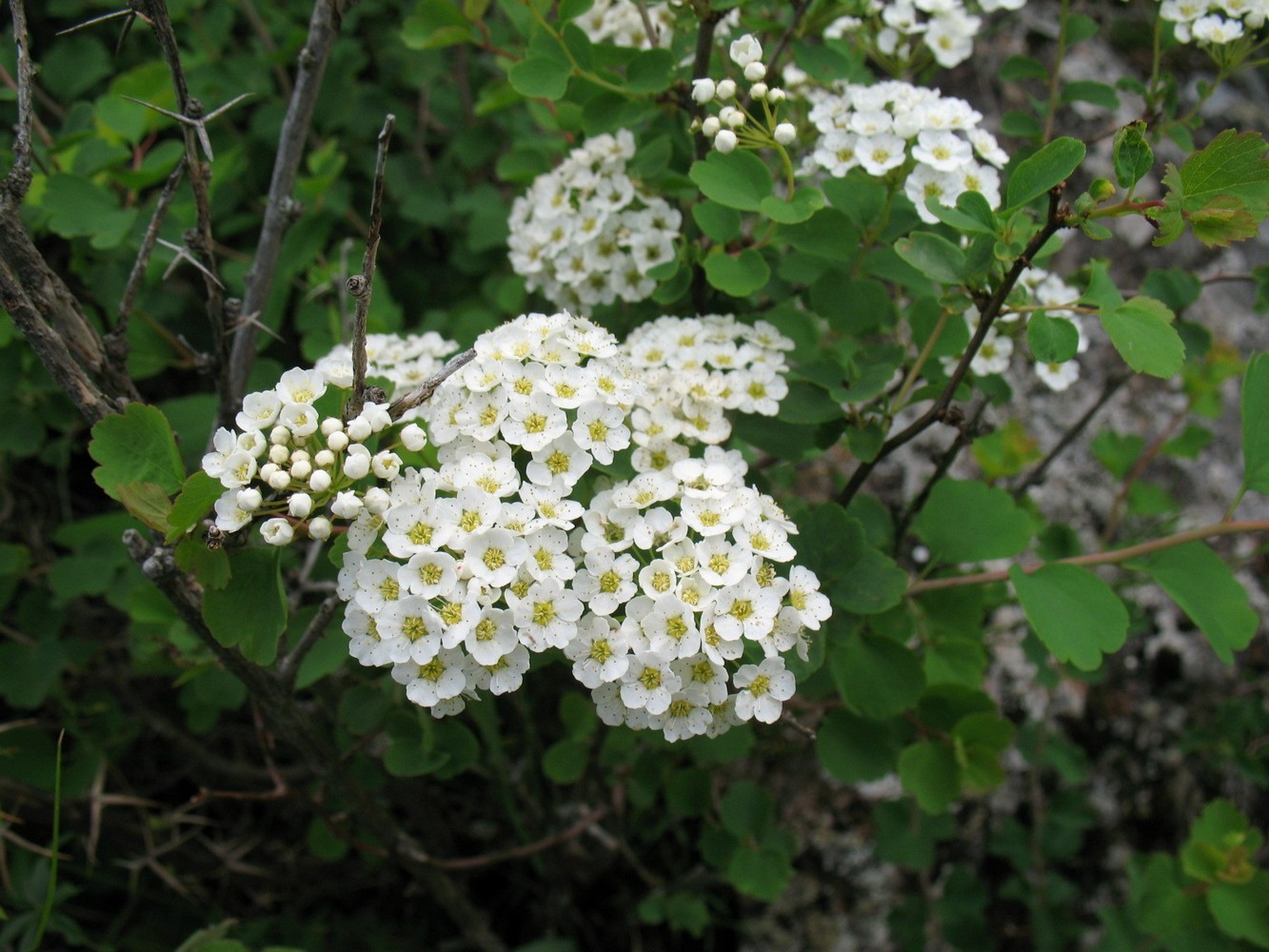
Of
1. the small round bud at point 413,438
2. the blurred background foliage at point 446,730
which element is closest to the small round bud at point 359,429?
the small round bud at point 413,438

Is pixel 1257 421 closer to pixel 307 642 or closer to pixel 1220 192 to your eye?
pixel 1220 192

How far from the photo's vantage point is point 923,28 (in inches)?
72.2

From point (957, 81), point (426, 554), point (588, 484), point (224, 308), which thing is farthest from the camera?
point (957, 81)

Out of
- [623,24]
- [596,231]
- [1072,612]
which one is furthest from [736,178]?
[1072,612]

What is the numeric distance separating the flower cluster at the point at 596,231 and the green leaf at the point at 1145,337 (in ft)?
2.44

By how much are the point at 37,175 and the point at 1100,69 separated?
325cm

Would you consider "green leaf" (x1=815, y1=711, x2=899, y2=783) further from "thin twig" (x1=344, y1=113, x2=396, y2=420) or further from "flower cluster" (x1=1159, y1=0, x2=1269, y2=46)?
"flower cluster" (x1=1159, y1=0, x2=1269, y2=46)

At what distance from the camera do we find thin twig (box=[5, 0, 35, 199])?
1.29 meters

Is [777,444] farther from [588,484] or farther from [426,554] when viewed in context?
[426,554]

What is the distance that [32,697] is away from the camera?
6.70ft

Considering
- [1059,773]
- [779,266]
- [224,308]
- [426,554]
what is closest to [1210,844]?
[1059,773]

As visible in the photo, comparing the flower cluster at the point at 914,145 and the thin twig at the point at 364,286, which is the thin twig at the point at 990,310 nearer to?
the flower cluster at the point at 914,145

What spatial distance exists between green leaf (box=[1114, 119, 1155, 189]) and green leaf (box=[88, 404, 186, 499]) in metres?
1.29

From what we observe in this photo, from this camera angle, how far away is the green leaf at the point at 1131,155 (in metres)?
1.22
